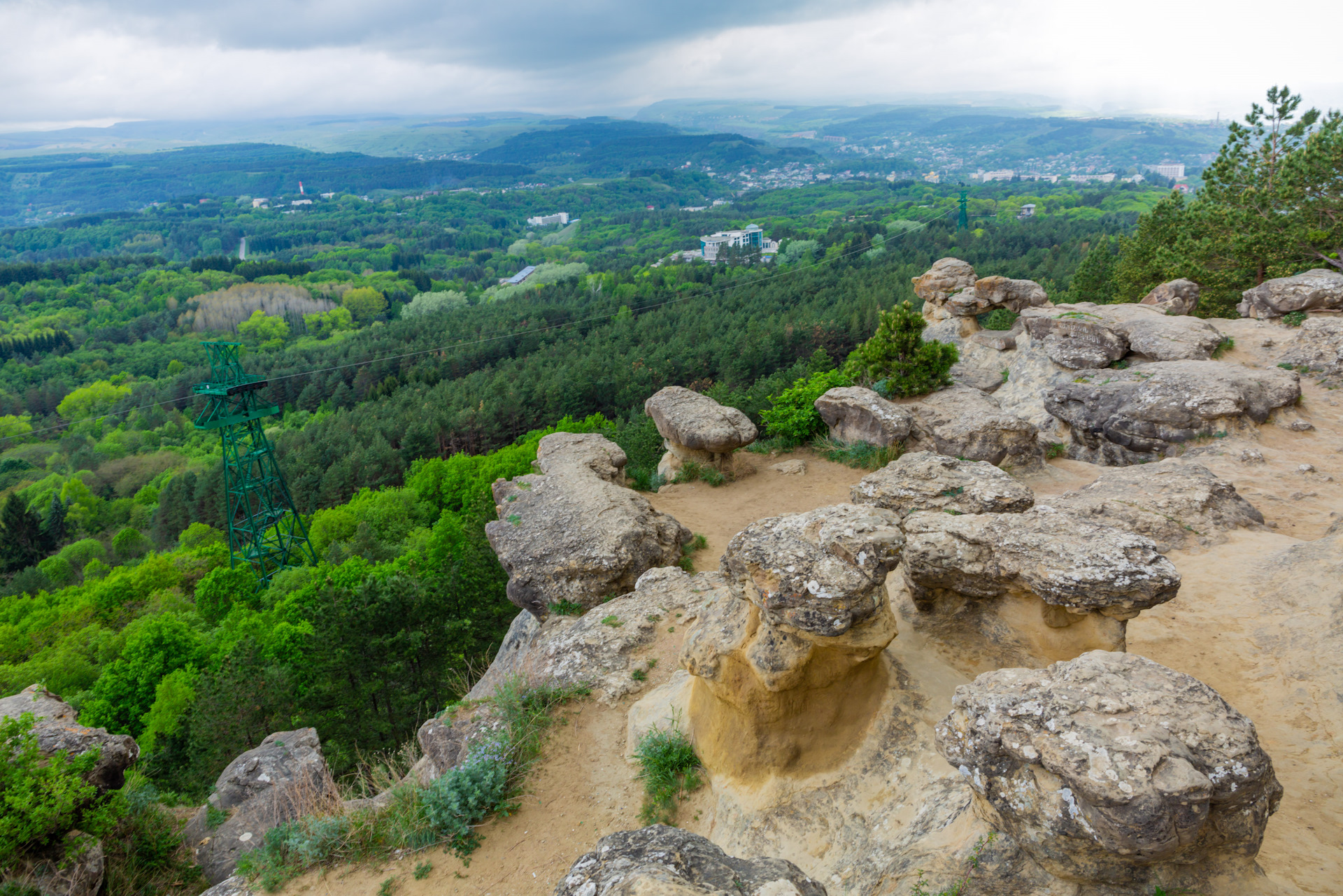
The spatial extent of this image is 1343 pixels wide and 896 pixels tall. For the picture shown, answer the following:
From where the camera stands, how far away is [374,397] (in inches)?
3268

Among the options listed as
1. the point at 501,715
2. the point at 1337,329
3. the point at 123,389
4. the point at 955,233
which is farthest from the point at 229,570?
the point at 955,233

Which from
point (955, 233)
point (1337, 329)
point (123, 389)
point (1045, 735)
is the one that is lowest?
point (123, 389)

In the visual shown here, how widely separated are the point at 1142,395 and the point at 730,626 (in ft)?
57.9

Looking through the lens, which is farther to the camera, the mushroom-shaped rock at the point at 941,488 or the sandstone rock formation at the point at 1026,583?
the mushroom-shaped rock at the point at 941,488

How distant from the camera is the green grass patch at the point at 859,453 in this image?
2264 cm

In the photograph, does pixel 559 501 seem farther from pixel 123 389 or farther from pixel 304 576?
A: pixel 123 389

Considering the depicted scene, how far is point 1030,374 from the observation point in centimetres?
2645

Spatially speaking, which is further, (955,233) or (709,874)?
(955,233)

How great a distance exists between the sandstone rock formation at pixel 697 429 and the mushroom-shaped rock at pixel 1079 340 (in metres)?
11.8

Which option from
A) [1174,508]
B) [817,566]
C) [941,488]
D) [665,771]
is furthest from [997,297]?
[665,771]

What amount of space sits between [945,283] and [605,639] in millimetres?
26377

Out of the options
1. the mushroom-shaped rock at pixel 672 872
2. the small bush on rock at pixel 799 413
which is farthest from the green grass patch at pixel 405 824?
the small bush on rock at pixel 799 413

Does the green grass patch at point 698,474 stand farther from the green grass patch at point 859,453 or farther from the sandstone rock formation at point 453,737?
the sandstone rock formation at point 453,737

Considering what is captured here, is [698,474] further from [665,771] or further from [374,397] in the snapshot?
[374,397]
